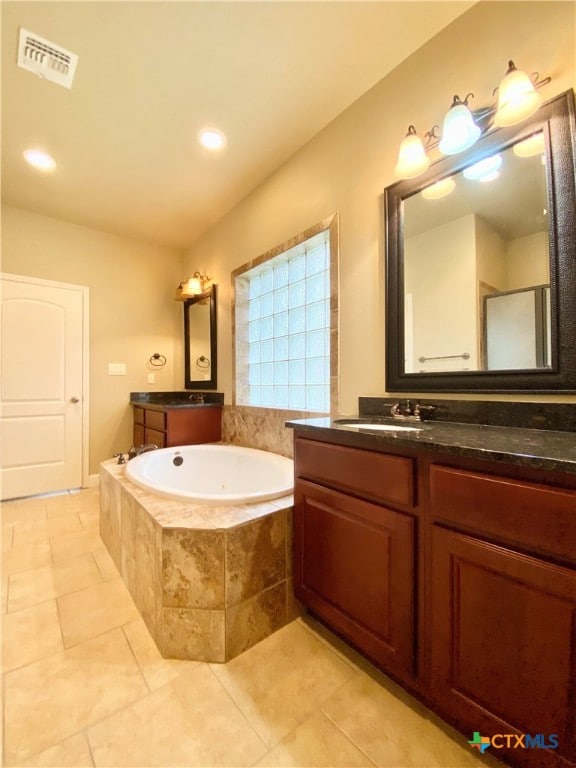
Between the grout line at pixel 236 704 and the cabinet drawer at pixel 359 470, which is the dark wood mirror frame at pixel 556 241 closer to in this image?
the cabinet drawer at pixel 359 470

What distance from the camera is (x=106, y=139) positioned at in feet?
6.86

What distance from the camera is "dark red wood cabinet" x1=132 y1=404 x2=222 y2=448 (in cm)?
271

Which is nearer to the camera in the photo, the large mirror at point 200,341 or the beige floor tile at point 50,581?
the beige floor tile at point 50,581

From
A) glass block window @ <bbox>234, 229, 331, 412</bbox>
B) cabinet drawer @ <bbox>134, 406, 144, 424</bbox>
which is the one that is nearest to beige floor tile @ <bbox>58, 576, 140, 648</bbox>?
glass block window @ <bbox>234, 229, 331, 412</bbox>

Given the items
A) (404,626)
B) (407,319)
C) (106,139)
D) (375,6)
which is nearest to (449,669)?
(404,626)

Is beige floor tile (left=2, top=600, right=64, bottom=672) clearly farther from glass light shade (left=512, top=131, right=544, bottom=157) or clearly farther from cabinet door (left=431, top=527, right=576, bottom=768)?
glass light shade (left=512, top=131, right=544, bottom=157)

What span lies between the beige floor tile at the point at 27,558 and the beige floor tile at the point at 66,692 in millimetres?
816

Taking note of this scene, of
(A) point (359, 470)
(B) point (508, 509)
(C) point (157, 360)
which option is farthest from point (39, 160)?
(B) point (508, 509)

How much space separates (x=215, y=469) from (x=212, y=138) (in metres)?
2.37

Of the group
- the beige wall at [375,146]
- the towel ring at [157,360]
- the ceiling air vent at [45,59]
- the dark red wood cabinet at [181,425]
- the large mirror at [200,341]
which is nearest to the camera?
the beige wall at [375,146]

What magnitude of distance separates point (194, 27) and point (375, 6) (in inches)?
31.9

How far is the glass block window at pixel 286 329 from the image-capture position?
2.18m

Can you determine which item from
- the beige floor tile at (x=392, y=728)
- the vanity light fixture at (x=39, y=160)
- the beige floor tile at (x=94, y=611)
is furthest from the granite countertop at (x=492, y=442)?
the vanity light fixture at (x=39, y=160)

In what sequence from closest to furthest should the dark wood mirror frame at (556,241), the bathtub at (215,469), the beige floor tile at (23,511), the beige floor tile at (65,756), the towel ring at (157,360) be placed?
the beige floor tile at (65,756), the dark wood mirror frame at (556,241), the bathtub at (215,469), the beige floor tile at (23,511), the towel ring at (157,360)
